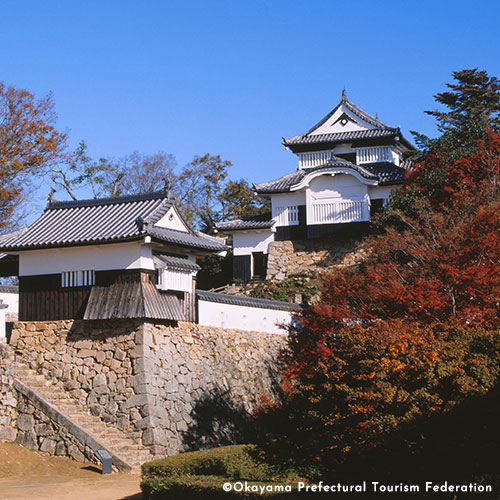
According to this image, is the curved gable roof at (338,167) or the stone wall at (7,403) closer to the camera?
the stone wall at (7,403)

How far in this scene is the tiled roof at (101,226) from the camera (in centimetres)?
1995

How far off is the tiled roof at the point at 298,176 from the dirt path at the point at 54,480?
2027cm

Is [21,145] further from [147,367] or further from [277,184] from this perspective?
[147,367]

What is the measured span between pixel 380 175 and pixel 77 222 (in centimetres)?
1801

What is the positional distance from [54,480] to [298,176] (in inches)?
928

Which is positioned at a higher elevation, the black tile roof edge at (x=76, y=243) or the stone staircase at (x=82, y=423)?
the black tile roof edge at (x=76, y=243)

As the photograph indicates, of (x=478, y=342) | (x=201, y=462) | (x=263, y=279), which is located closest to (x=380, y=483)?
(x=478, y=342)

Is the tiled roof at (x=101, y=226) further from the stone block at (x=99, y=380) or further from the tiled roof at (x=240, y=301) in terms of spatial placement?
the stone block at (x=99, y=380)

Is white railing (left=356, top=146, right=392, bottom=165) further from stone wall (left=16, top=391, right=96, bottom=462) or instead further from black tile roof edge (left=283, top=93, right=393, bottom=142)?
stone wall (left=16, top=391, right=96, bottom=462)

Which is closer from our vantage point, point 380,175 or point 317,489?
point 317,489

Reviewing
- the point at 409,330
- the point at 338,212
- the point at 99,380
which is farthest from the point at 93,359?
the point at 338,212

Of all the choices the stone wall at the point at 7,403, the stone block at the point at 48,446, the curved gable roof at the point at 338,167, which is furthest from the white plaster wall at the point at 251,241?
the stone block at the point at 48,446

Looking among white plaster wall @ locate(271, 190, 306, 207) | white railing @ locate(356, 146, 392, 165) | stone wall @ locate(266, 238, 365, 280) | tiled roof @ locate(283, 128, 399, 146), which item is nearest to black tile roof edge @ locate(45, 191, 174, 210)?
stone wall @ locate(266, 238, 365, 280)

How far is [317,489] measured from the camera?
36.8 feet
